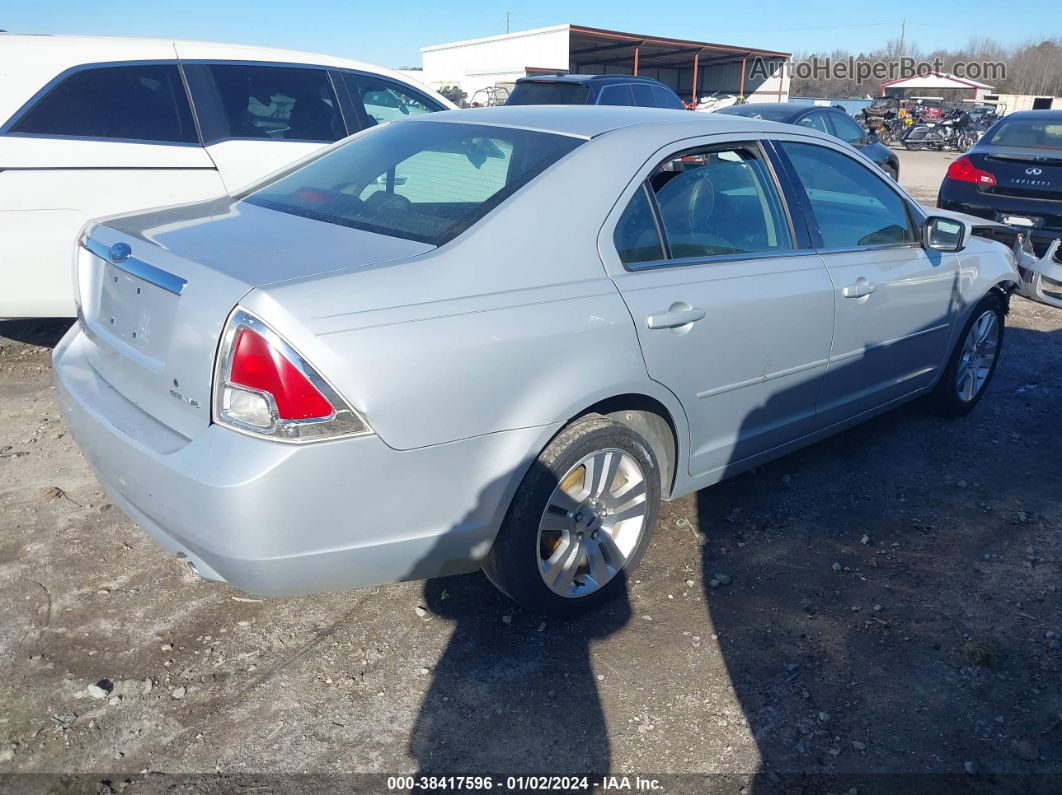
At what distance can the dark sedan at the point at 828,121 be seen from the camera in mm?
11344

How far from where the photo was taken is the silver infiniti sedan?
2.21 meters

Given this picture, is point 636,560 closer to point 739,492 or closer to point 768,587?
point 768,587

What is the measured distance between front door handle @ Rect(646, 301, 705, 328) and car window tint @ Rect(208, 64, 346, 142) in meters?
3.58

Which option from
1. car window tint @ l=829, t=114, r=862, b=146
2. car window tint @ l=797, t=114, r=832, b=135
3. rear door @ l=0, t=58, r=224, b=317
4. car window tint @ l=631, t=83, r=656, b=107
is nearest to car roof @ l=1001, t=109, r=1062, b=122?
car window tint @ l=797, t=114, r=832, b=135

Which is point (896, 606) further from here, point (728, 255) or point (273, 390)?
point (273, 390)

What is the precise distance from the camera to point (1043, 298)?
22.7 ft

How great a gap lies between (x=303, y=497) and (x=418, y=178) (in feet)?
4.60

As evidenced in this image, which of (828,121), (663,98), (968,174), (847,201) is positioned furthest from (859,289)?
(828,121)

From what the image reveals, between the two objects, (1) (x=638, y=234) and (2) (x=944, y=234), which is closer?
(1) (x=638, y=234)

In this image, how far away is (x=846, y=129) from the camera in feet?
41.1

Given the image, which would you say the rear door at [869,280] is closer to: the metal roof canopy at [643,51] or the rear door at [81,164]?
the rear door at [81,164]

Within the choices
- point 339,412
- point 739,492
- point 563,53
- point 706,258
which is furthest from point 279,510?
point 563,53

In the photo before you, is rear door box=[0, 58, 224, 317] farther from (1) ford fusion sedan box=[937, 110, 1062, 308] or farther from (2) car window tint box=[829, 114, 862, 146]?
(2) car window tint box=[829, 114, 862, 146]

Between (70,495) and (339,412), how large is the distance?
7.19 ft
